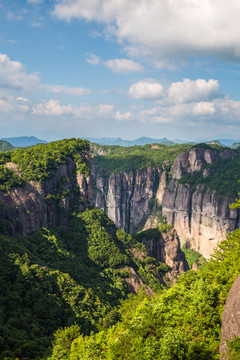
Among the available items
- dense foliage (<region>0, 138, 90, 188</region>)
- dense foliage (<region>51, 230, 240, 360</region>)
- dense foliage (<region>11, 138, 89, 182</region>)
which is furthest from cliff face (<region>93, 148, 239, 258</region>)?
dense foliage (<region>51, 230, 240, 360</region>)

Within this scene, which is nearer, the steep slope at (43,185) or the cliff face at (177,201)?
the steep slope at (43,185)

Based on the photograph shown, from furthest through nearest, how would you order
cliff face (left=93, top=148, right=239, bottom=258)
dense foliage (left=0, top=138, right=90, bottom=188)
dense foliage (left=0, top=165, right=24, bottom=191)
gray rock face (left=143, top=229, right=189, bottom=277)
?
cliff face (left=93, top=148, right=239, bottom=258) < gray rock face (left=143, top=229, right=189, bottom=277) < dense foliage (left=0, top=138, right=90, bottom=188) < dense foliage (left=0, top=165, right=24, bottom=191)

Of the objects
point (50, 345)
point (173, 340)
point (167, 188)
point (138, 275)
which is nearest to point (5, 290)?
Answer: point (50, 345)

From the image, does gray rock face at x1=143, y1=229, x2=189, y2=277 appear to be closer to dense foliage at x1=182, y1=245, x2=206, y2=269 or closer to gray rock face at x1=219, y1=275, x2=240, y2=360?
dense foliage at x1=182, y1=245, x2=206, y2=269

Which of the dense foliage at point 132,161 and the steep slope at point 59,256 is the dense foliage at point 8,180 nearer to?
the steep slope at point 59,256

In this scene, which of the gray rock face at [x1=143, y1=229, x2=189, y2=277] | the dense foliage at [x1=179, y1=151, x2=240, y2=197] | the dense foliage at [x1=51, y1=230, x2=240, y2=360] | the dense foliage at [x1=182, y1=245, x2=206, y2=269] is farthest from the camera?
the dense foliage at [x1=179, y1=151, x2=240, y2=197]

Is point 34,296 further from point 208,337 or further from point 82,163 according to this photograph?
point 82,163

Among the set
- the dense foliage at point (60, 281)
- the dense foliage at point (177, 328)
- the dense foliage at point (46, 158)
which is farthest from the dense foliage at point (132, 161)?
the dense foliage at point (177, 328)
